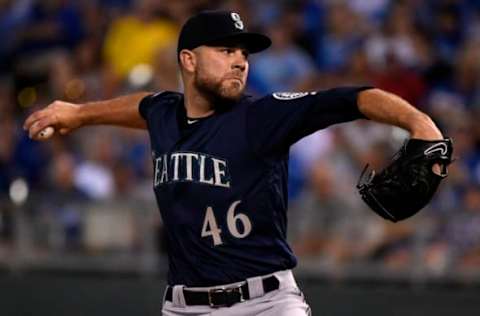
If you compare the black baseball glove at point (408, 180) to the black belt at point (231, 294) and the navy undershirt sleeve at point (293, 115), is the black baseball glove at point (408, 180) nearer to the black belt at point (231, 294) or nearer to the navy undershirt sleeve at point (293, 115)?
the navy undershirt sleeve at point (293, 115)

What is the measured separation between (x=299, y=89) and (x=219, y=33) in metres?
4.14

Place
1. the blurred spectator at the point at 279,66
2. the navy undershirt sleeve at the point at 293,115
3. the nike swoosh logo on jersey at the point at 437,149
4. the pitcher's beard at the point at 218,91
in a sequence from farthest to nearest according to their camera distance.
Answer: the blurred spectator at the point at 279,66, the pitcher's beard at the point at 218,91, the navy undershirt sleeve at the point at 293,115, the nike swoosh logo on jersey at the point at 437,149

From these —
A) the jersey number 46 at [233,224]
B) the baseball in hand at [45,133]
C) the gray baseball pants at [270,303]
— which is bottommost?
the gray baseball pants at [270,303]

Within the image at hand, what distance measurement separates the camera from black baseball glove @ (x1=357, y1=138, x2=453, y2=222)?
13.7 ft

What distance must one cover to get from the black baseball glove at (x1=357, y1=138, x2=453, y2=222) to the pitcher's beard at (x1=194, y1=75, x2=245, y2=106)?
2.49ft

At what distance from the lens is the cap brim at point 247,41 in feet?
16.1

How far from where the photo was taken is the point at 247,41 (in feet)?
16.3

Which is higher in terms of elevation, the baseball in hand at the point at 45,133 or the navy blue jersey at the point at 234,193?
the baseball in hand at the point at 45,133

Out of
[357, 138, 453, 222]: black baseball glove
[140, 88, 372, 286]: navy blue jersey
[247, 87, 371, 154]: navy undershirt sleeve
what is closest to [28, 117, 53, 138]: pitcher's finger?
[140, 88, 372, 286]: navy blue jersey

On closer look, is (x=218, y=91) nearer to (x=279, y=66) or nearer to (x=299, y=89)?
(x=299, y=89)

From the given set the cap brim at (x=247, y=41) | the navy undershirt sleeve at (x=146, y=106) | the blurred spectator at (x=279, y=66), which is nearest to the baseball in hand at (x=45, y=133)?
the navy undershirt sleeve at (x=146, y=106)

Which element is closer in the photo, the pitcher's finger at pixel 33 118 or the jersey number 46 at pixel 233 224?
the jersey number 46 at pixel 233 224

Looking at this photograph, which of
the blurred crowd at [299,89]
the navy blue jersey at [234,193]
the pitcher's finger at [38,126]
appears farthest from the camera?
the blurred crowd at [299,89]

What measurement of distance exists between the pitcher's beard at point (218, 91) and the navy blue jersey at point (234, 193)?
0.05 m
